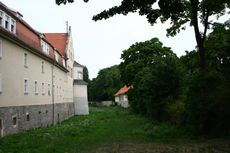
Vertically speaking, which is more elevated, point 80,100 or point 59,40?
point 59,40

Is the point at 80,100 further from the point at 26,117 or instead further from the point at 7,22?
the point at 7,22

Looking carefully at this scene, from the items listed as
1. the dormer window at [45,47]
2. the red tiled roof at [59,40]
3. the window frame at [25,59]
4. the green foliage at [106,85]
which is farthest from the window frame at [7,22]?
the green foliage at [106,85]

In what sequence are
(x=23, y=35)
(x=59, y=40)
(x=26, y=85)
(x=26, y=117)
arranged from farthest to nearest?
(x=59, y=40) → (x=26, y=85) → (x=23, y=35) → (x=26, y=117)

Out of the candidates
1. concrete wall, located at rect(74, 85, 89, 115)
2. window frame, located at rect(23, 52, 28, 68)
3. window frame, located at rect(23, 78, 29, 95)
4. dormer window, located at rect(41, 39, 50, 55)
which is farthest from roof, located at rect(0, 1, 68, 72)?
concrete wall, located at rect(74, 85, 89, 115)

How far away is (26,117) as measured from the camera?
25.2m

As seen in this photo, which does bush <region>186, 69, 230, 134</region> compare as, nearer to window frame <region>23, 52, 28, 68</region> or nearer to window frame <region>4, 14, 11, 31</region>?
window frame <region>4, 14, 11, 31</region>

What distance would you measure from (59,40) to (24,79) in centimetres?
2603

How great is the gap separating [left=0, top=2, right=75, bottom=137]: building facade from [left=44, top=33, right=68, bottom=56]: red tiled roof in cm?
934

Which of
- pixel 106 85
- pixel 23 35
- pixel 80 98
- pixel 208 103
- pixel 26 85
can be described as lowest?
pixel 208 103

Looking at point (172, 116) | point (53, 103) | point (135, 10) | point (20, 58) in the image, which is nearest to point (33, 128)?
point (20, 58)

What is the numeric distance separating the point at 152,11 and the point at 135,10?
42 centimetres

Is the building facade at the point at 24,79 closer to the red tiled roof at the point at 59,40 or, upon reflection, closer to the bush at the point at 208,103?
the red tiled roof at the point at 59,40

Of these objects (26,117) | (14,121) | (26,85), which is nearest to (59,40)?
(26,85)

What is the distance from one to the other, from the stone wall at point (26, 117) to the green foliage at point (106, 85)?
68.0m
